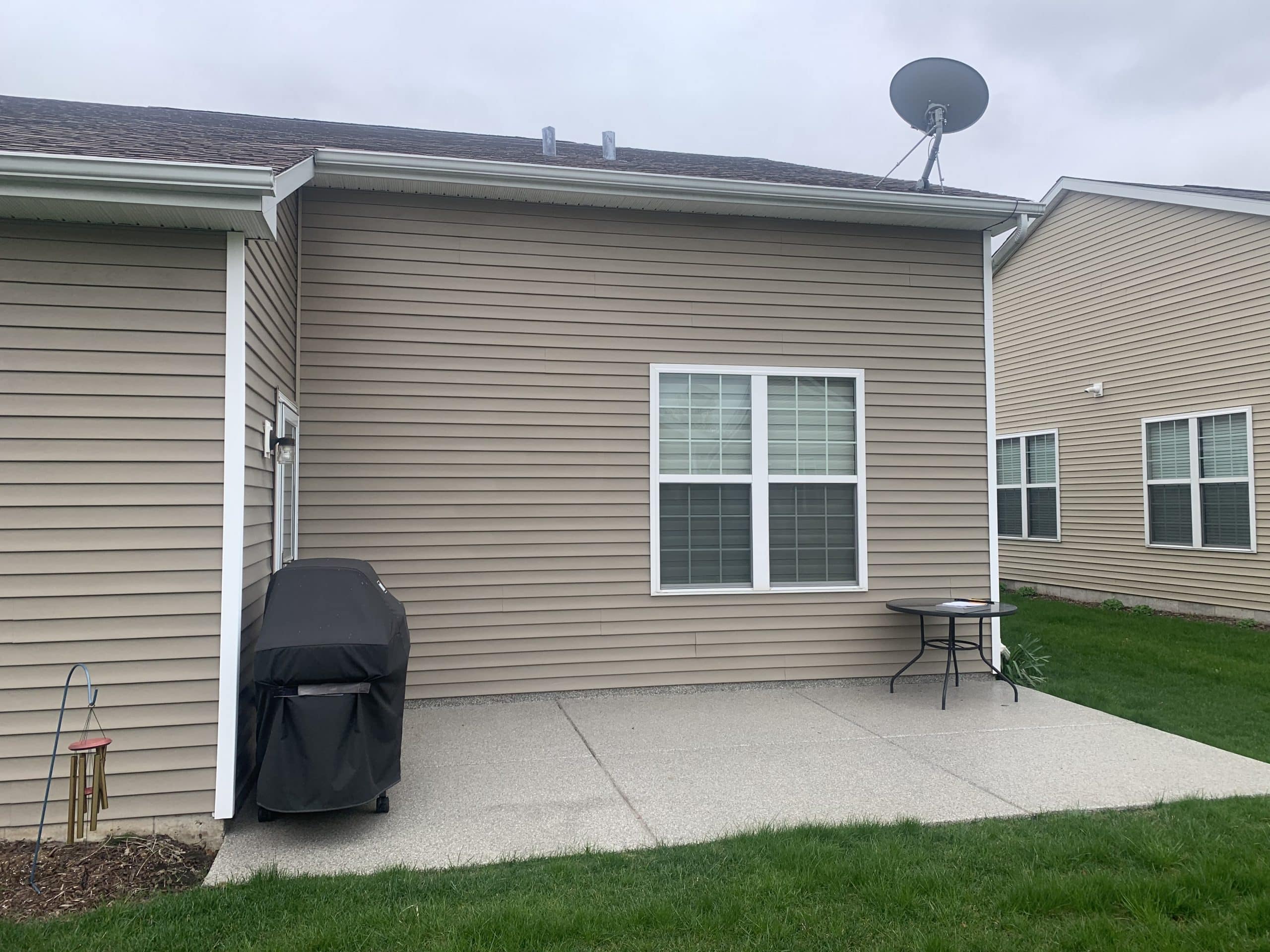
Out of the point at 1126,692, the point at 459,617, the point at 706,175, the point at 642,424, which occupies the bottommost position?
the point at 1126,692

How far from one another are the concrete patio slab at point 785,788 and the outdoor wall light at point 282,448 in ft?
7.46

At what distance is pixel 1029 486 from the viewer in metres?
12.4

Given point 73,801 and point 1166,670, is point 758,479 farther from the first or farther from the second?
point 73,801

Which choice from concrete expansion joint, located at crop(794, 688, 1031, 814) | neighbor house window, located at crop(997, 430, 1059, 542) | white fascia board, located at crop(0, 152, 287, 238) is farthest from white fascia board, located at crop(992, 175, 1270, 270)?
white fascia board, located at crop(0, 152, 287, 238)

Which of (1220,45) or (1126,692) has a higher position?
(1220,45)

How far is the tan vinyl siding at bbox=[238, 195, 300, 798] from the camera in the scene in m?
3.76

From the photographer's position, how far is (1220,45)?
78.1ft

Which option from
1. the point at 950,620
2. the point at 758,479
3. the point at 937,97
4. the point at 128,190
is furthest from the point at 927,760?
the point at 937,97

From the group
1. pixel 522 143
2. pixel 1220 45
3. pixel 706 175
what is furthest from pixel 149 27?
pixel 1220 45

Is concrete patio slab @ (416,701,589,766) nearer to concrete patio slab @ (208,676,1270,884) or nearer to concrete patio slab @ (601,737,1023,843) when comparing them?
concrete patio slab @ (208,676,1270,884)

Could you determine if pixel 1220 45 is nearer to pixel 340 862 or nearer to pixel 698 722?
pixel 698 722

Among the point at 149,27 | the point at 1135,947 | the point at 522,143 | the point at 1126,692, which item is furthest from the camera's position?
the point at 149,27

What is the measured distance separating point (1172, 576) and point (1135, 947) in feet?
28.9

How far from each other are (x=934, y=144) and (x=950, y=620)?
3.60 metres
